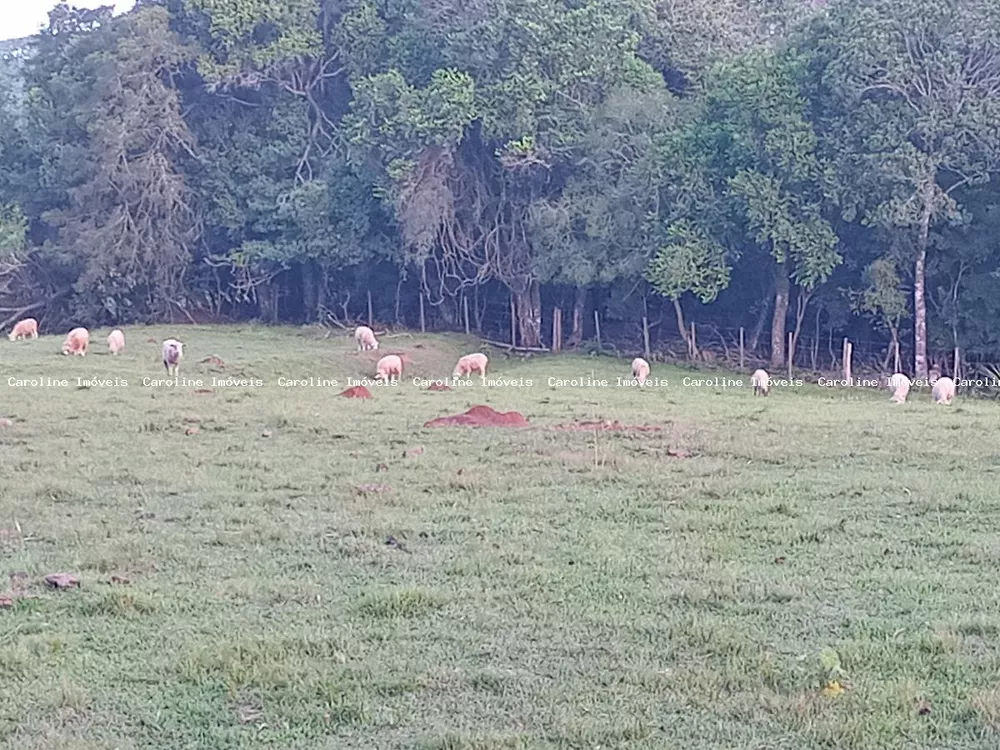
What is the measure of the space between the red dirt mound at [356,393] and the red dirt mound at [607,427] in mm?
5333

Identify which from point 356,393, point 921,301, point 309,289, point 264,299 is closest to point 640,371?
point 921,301

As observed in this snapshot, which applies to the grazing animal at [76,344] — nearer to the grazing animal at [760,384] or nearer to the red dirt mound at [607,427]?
the grazing animal at [760,384]

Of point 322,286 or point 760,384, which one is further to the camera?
point 322,286

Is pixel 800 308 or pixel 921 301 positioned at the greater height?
pixel 921 301

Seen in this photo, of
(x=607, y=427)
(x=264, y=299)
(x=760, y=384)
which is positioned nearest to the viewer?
(x=607, y=427)

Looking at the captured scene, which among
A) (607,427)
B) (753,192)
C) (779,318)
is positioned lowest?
(607,427)

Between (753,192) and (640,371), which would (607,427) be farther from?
(753,192)

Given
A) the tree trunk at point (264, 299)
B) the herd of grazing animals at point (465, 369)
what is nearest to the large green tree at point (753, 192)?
the herd of grazing animals at point (465, 369)

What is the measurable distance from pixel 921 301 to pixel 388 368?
11.4 m

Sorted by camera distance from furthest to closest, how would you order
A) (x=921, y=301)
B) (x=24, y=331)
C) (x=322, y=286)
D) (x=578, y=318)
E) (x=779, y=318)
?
(x=322, y=286) < (x=578, y=318) < (x=24, y=331) < (x=779, y=318) < (x=921, y=301)

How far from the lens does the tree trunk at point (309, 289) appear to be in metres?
38.2

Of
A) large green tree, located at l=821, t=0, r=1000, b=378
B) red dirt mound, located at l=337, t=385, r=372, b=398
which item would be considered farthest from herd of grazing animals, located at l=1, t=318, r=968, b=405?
red dirt mound, located at l=337, t=385, r=372, b=398

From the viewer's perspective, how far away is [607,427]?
50.9ft

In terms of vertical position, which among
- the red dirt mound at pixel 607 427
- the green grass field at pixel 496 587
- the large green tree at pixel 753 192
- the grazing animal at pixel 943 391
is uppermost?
the large green tree at pixel 753 192
